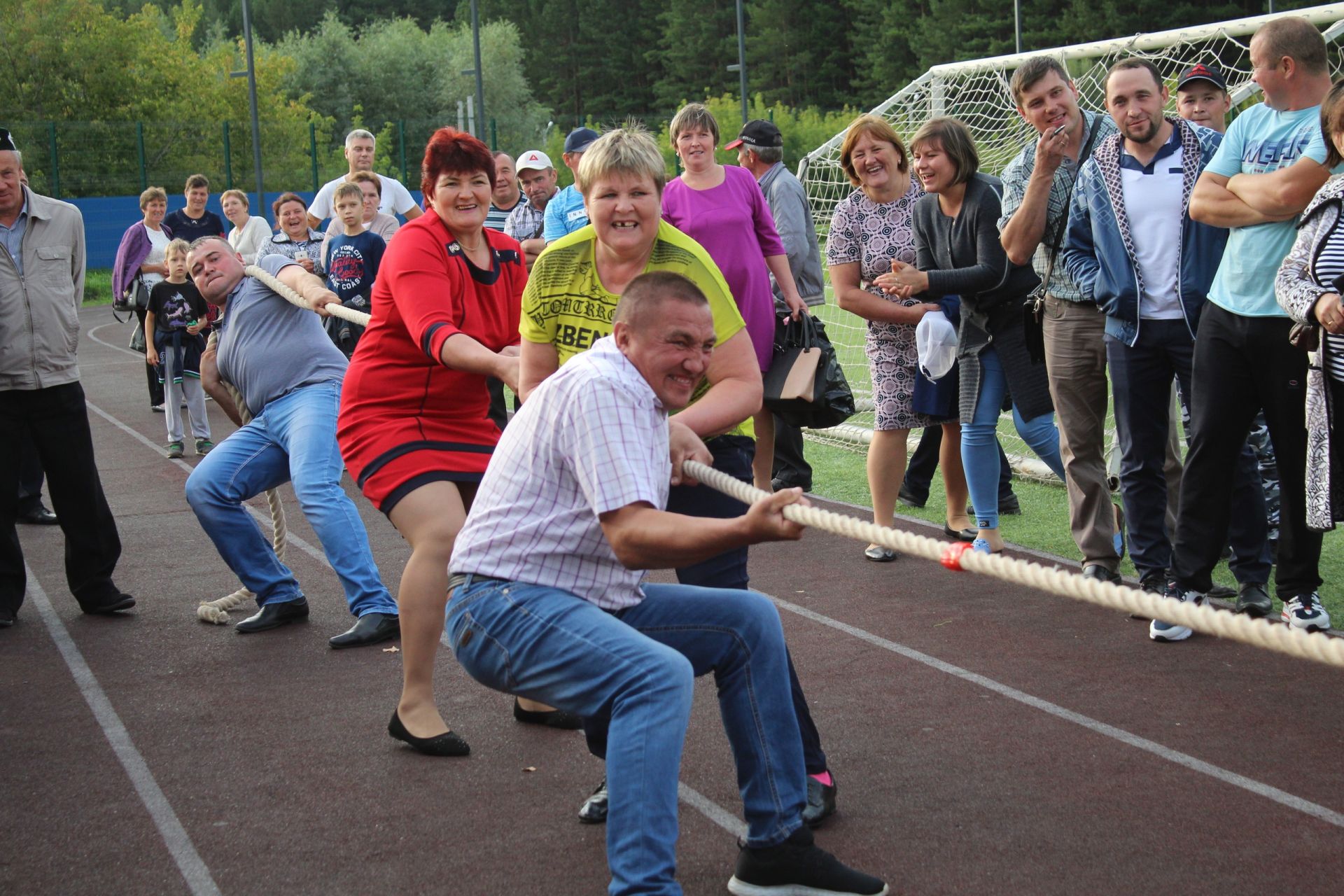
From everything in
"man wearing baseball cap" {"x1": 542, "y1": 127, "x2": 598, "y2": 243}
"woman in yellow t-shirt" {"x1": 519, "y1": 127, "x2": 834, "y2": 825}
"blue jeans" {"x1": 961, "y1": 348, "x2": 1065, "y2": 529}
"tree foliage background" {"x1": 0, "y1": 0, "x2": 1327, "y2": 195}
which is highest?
"tree foliage background" {"x1": 0, "y1": 0, "x2": 1327, "y2": 195}

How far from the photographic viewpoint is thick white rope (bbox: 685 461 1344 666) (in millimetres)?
2453

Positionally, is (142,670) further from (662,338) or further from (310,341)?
(662,338)

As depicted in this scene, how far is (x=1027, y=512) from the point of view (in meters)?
8.08

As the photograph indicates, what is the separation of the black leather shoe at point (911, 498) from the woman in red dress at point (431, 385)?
3.99m

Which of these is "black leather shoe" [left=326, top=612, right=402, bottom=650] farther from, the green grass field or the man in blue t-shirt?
the man in blue t-shirt

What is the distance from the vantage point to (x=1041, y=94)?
600 centimetres

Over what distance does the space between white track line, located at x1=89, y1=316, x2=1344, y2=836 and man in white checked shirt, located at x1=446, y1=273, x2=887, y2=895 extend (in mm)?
612

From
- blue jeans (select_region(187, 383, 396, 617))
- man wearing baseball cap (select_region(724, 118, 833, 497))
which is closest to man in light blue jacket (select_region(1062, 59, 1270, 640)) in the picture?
man wearing baseball cap (select_region(724, 118, 833, 497))

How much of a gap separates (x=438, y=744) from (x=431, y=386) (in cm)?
124

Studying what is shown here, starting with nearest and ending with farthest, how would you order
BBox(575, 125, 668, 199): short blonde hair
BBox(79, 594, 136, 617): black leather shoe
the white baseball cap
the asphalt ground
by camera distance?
the asphalt ground < BBox(575, 125, 668, 199): short blonde hair < BBox(79, 594, 136, 617): black leather shoe < the white baseball cap

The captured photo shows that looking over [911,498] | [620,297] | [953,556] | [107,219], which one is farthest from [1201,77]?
[107,219]

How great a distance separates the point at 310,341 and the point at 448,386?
5.79ft

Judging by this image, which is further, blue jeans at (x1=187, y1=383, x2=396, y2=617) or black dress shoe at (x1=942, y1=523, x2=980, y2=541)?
black dress shoe at (x1=942, y1=523, x2=980, y2=541)

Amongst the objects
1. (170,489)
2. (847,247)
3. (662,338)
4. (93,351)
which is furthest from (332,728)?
(93,351)
